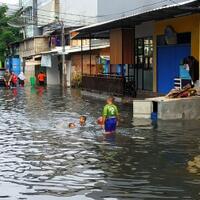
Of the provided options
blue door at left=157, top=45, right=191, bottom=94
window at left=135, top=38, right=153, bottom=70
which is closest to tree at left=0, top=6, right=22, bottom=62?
window at left=135, top=38, right=153, bottom=70

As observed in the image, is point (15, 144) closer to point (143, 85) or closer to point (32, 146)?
point (32, 146)

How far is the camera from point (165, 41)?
28406 mm

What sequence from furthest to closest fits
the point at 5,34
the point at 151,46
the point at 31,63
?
the point at 5,34 < the point at 31,63 < the point at 151,46

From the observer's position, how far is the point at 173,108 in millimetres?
19156

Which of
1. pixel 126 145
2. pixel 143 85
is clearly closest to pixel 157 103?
pixel 126 145

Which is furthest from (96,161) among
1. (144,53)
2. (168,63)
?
(144,53)

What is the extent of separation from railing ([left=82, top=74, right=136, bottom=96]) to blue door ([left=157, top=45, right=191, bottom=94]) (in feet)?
5.14

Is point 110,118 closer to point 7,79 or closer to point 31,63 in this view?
point 7,79

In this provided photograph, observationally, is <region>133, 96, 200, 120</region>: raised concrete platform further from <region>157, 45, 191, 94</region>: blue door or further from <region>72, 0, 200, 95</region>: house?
<region>157, 45, 191, 94</region>: blue door

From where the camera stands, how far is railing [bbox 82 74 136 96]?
2838cm

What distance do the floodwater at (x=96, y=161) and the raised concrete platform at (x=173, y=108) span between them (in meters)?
0.91

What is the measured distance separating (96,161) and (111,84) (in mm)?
18864

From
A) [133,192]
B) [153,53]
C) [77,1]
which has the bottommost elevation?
[133,192]

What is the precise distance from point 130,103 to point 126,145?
12.5 m
